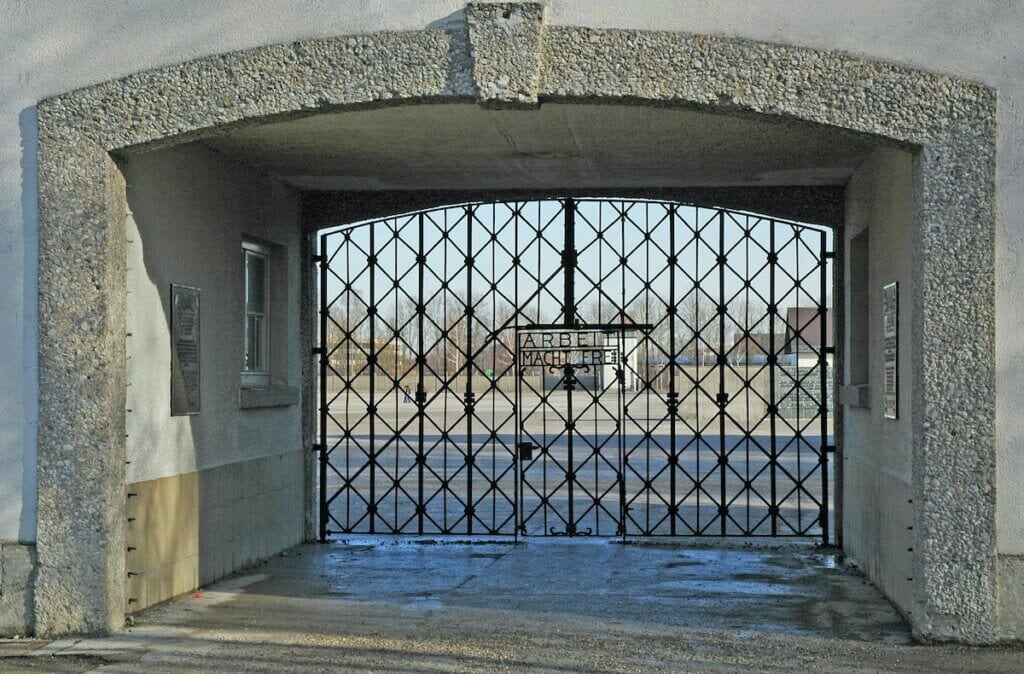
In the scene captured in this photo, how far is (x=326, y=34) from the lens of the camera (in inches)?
295

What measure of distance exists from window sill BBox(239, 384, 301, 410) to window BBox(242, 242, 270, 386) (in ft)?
0.66

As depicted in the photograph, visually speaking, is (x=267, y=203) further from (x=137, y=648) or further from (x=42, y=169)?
(x=137, y=648)

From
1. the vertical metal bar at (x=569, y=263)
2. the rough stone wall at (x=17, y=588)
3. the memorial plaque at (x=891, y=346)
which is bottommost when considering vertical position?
the rough stone wall at (x=17, y=588)

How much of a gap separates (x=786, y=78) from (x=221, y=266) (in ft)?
15.4

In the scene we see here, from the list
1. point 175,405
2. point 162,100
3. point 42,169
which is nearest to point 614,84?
point 162,100

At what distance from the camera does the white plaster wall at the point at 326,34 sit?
23.3 ft

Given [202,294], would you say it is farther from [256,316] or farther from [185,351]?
[256,316]

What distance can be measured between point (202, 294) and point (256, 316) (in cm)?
193

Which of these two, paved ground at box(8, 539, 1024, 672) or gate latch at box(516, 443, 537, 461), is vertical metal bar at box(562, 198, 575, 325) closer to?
gate latch at box(516, 443, 537, 461)

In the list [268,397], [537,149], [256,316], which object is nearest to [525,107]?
[537,149]

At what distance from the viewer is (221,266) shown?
10.2 meters

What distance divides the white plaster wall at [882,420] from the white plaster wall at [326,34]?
77cm

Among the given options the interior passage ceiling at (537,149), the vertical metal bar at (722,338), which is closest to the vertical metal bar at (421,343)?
the interior passage ceiling at (537,149)

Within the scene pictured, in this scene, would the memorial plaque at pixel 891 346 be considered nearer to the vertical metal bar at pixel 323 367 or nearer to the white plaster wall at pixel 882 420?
the white plaster wall at pixel 882 420
